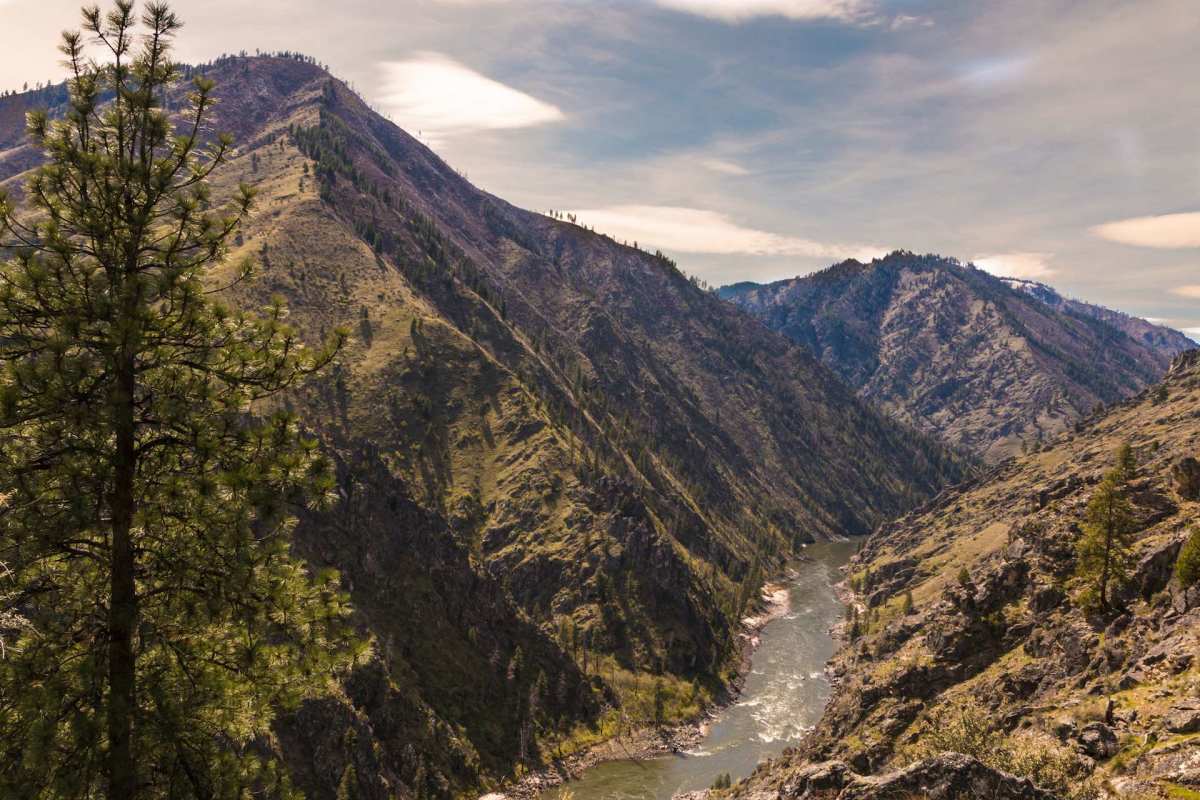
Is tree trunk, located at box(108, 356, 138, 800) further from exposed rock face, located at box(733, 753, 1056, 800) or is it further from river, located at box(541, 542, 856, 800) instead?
river, located at box(541, 542, 856, 800)

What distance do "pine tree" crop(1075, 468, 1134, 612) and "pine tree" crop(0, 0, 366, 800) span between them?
66.8 meters

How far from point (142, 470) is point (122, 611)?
3005 mm

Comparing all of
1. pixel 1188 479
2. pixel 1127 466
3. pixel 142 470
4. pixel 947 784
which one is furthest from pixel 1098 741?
pixel 1127 466

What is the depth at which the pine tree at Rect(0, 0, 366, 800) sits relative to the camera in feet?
44.5

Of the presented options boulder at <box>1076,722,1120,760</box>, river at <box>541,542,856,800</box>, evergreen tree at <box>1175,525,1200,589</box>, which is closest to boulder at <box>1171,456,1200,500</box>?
evergreen tree at <box>1175,525,1200,589</box>

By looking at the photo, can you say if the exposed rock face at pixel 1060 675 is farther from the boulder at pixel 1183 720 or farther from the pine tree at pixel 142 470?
the pine tree at pixel 142 470

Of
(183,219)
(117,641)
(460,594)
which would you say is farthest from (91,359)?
(460,594)

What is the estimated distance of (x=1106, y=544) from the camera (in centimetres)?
5831

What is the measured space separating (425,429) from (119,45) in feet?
565

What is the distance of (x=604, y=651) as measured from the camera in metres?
143

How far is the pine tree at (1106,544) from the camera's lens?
58.8 m

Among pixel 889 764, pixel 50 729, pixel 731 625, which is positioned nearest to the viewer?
pixel 50 729

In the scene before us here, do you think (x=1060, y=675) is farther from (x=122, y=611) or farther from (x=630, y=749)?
(x=630, y=749)

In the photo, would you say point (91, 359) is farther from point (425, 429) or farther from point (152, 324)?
point (425, 429)
